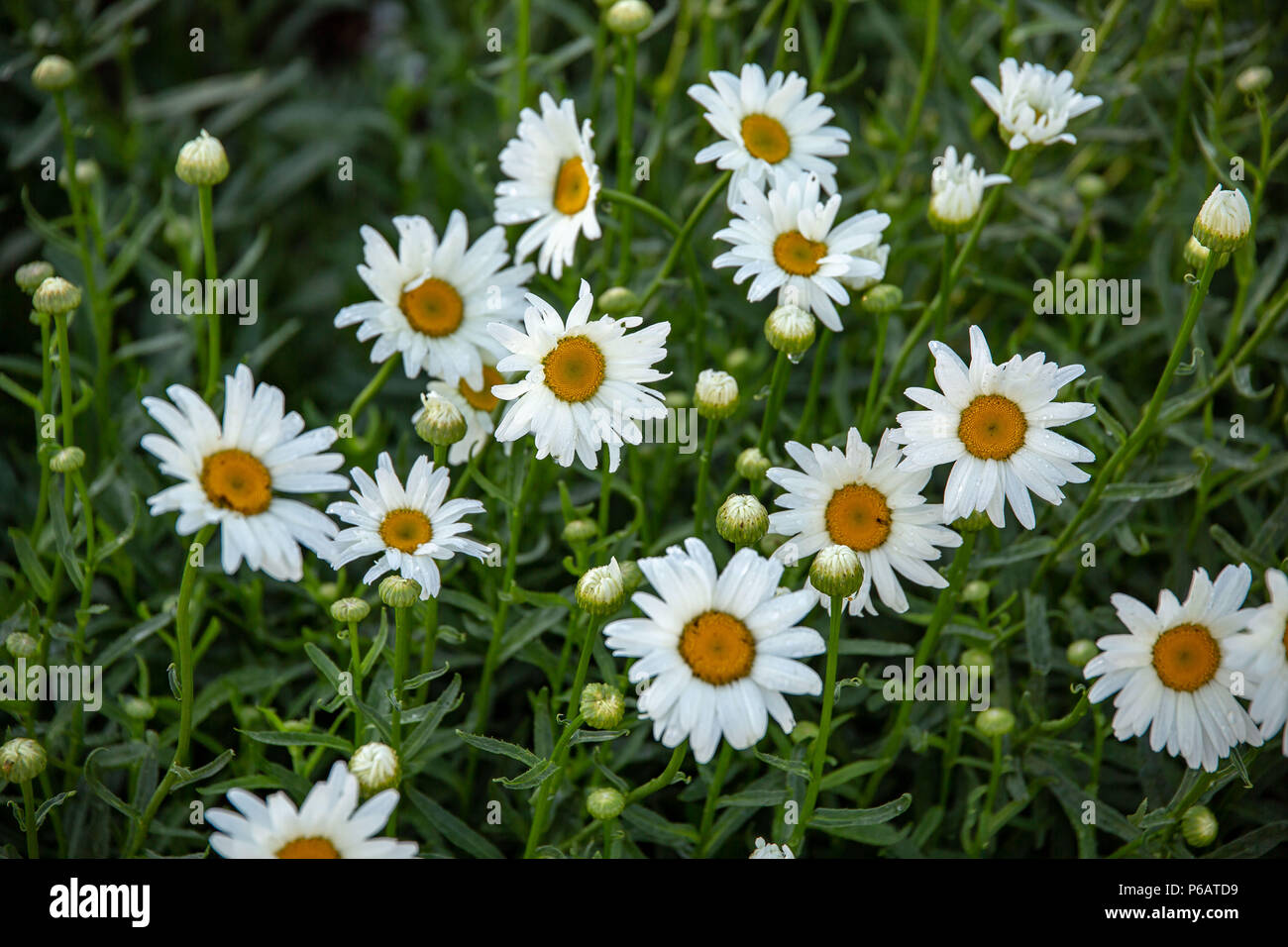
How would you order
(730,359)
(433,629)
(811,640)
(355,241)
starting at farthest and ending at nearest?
(355,241), (730,359), (433,629), (811,640)

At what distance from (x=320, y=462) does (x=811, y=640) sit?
0.69m

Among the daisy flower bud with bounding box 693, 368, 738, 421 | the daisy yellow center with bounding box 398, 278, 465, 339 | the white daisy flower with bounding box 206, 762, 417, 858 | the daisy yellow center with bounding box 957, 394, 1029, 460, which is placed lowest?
the white daisy flower with bounding box 206, 762, 417, 858

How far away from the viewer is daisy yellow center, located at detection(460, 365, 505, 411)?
6.38 feet

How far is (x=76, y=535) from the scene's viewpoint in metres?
→ 1.82

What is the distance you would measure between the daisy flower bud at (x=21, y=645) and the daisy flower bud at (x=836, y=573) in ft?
3.81

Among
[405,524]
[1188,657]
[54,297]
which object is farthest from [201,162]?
[1188,657]

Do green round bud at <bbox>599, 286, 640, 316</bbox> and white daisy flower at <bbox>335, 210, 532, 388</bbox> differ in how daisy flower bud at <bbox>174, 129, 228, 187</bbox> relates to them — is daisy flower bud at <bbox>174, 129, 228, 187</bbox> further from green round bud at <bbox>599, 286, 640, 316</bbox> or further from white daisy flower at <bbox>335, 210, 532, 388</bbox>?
green round bud at <bbox>599, 286, 640, 316</bbox>

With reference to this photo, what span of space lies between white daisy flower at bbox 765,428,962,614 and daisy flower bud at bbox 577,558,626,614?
0.85 feet

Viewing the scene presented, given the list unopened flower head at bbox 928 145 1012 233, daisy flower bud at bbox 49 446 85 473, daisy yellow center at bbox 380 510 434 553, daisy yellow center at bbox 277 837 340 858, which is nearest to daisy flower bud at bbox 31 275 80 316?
daisy flower bud at bbox 49 446 85 473

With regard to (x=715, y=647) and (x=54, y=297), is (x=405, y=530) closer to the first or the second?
(x=715, y=647)

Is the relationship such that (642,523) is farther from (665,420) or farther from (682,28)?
(682,28)

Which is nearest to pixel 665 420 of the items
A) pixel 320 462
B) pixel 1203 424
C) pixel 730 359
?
pixel 730 359

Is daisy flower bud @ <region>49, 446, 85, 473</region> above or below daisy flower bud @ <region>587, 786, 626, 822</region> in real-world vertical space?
above

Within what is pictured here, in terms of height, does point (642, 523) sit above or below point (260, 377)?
below
